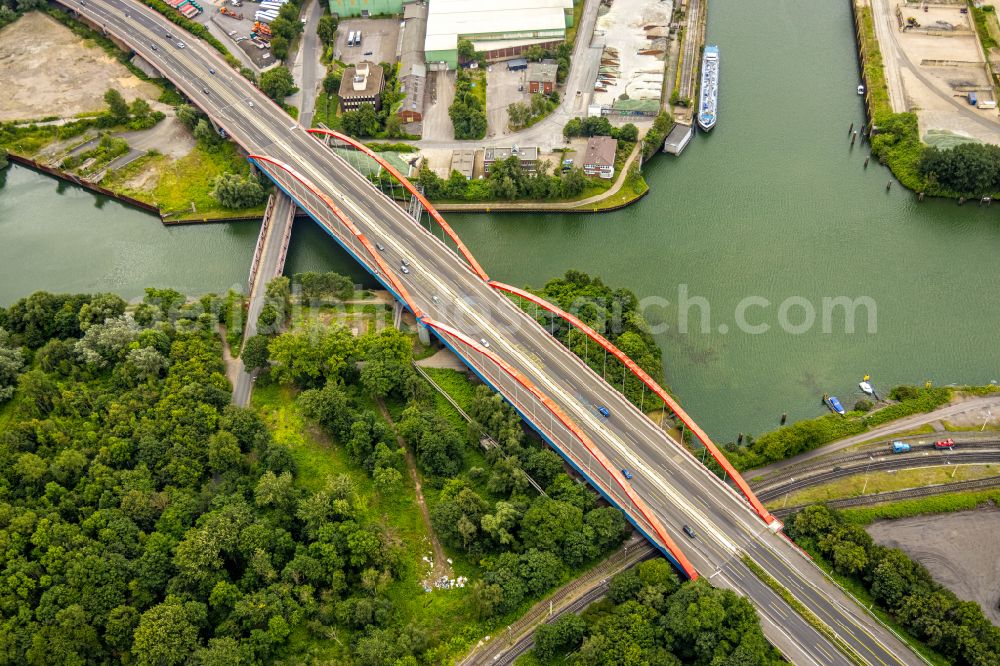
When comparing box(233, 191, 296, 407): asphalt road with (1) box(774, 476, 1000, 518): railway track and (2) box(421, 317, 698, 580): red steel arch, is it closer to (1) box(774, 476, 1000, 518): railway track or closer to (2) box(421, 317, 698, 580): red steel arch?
(2) box(421, 317, 698, 580): red steel arch

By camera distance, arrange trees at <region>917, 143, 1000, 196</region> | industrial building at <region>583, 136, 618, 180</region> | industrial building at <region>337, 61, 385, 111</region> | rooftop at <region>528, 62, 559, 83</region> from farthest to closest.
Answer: rooftop at <region>528, 62, 559, 83</region> < industrial building at <region>337, 61, 385, 111</region> < industrial building at <region>583, 136, 618, 180</region> < trees at <region>917, 143, 1000, 196</region>

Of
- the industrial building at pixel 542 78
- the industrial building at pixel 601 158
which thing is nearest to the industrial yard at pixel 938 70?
the industrial building at pixel 601 158

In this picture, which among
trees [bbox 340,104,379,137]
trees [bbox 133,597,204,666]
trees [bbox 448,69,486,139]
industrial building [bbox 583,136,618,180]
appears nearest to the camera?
trees [bbox 133,597,204,666]

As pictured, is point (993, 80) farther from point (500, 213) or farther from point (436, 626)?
point (436, 626)

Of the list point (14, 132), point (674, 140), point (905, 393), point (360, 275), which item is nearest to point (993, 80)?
point (674, 140)

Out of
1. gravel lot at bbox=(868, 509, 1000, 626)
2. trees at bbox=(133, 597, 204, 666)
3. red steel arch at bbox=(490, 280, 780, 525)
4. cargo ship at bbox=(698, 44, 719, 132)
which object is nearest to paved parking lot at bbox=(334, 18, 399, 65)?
cargo ship at bbox=(698, 44, 719, 132)

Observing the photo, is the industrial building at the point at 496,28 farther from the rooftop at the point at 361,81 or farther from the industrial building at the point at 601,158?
the industrial building at the point at 601,158

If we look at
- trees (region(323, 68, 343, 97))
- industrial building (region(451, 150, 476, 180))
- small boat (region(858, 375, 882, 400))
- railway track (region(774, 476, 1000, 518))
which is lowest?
railway track (region(774, 476, 1000, 518))

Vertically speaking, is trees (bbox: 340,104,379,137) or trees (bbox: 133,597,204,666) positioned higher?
trees (bbox: 340,104,379,137)
